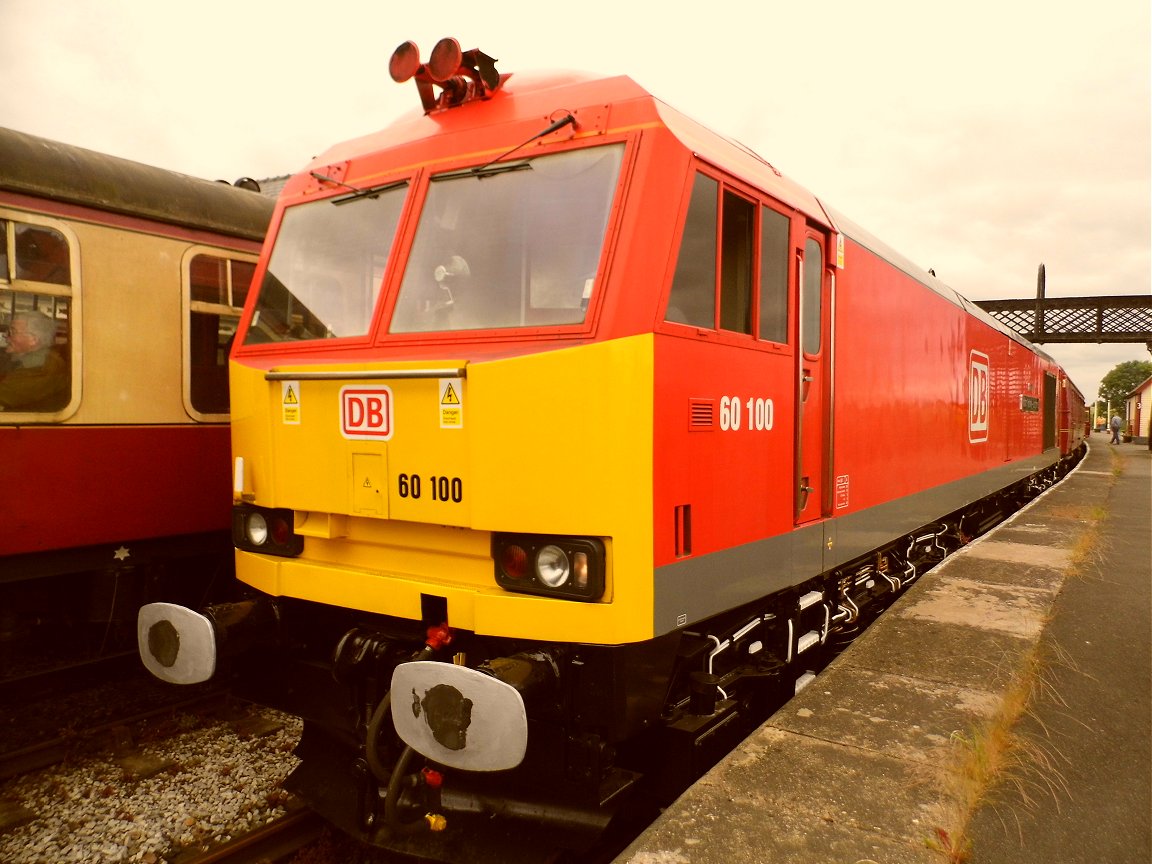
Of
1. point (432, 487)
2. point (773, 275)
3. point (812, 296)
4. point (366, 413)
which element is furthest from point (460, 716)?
point (812, 296)

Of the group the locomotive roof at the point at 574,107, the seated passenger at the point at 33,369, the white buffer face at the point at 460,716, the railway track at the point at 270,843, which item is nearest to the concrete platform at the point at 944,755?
the white buffer face at the point at 460,716

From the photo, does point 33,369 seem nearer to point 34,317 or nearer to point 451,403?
point 34,317

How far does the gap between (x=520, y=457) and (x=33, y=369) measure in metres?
3.52

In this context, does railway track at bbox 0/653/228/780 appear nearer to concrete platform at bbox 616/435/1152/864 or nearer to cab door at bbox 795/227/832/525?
concrete platform at bbox 616/435/1152/864

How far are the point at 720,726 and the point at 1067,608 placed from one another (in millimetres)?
3864

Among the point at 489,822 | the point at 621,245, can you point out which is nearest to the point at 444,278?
the point at 621,245

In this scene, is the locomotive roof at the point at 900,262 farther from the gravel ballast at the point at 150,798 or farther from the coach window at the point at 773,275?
the gravel ballast at the point at 150,798

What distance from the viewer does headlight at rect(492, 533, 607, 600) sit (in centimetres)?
286

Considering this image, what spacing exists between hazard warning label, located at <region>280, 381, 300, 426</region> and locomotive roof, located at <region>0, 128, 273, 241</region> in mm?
2434

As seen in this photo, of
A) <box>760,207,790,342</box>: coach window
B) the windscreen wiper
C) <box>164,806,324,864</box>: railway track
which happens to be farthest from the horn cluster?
<box>164,806,324,864</box>: railway track

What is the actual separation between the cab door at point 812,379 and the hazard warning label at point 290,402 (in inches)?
96.8

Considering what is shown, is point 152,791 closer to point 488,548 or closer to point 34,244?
point 488,548

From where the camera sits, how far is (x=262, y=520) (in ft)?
12.8

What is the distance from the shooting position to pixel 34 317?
4.79 metres
